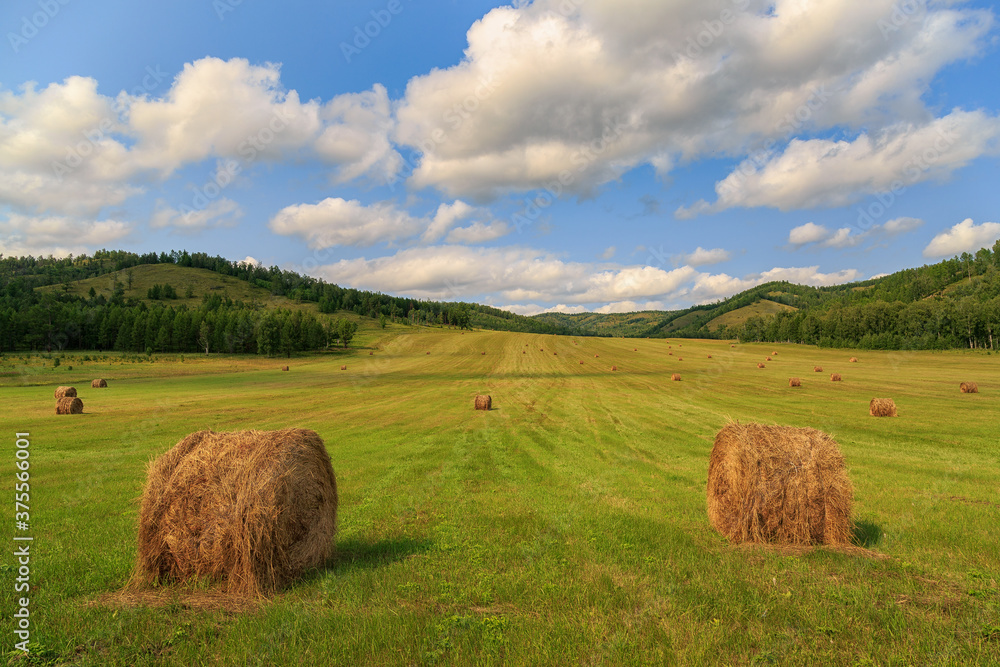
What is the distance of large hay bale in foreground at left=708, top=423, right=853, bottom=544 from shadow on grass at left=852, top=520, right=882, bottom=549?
0.30 m

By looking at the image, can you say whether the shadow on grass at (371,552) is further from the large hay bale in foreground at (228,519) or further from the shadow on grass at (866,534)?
the shadow on grass at (866,534)

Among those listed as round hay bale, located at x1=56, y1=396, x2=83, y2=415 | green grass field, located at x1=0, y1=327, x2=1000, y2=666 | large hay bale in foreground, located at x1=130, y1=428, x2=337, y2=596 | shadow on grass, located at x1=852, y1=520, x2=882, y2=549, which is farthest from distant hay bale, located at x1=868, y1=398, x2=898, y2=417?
round hay bale, located at x1=56, y1=396, x2=83, y2=415

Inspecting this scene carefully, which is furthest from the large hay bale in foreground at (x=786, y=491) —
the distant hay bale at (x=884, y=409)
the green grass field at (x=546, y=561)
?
the distant hay bale at (x=884, y=409)

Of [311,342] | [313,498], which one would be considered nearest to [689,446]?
[313,498]

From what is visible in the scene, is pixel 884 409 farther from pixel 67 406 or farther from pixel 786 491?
pixel 67 406

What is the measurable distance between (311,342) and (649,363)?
227ft

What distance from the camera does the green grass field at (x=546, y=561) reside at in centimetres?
524

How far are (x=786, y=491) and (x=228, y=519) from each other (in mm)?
9470

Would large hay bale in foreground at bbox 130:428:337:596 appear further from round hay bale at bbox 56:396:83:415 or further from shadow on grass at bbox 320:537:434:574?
round hay bale at bbox 56:396:83:415

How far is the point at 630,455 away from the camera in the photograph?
16219mm

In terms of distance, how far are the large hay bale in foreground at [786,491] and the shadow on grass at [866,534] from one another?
298 mm

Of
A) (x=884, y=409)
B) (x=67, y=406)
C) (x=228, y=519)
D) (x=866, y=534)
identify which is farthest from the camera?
(x=67, y=406)

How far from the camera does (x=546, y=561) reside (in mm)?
7449

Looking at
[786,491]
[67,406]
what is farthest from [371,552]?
[67,406]
